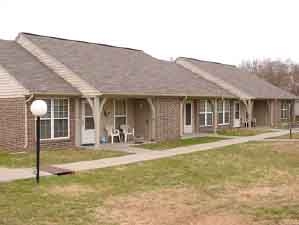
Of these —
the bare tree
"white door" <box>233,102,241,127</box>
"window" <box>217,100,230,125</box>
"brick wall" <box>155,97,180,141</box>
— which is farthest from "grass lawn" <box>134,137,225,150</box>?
the bare tree

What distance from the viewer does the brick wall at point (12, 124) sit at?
16.0 meters

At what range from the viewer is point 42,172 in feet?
37.8

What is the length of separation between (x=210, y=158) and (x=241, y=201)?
20.5ft

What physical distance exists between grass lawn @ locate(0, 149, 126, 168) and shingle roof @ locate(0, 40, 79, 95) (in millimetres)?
2373

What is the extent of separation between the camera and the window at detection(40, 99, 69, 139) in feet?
55.6

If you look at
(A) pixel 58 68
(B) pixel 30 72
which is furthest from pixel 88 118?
(B) pixel 30 72

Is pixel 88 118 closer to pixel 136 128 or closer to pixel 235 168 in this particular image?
pixel 136 128

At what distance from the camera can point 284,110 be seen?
37312 millimetres

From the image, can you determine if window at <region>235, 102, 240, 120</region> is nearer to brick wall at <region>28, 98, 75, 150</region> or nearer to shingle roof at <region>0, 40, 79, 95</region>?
brick wall at <region>28, 98, 75, 150</region>

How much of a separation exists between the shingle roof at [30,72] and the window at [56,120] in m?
0.60

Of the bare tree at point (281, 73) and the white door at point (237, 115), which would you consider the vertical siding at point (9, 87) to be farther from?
the bare tree at point (281, 73)

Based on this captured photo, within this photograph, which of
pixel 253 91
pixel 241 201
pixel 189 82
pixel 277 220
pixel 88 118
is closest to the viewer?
pixel 277 220

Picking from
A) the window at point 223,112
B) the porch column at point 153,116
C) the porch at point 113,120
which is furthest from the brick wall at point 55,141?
the window at point 223,112

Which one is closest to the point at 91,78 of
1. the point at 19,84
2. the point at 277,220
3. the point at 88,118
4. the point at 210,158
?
the point at 88,118
